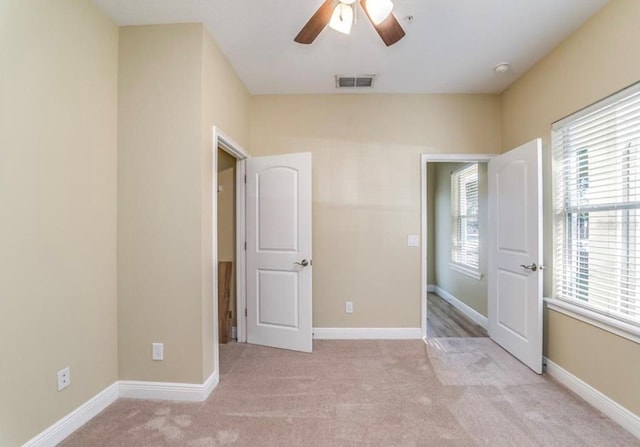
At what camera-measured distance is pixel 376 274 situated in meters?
3.31

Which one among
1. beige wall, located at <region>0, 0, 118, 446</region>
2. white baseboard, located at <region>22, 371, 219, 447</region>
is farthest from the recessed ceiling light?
white baseboard, located at <region>22, 371, 219, 447</region>

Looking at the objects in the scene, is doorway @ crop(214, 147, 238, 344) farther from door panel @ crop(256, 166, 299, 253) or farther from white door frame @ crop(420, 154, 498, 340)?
white door frame @ crop(420, 154, 498, 340)

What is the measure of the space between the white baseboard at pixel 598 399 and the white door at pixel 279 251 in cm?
211

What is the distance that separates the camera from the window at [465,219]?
4.13 metres

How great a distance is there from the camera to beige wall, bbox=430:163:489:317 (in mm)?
3746

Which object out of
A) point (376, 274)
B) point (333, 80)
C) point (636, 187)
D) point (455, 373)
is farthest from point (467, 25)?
point (455, 373)

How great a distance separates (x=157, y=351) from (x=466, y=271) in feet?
13.0

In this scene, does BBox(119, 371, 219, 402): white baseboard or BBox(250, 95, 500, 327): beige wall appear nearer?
BBox(119, 371, 219, 402): white baseboard

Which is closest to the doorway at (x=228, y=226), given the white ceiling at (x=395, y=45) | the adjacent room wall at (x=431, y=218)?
the white ceiling at (x=395, y=45)

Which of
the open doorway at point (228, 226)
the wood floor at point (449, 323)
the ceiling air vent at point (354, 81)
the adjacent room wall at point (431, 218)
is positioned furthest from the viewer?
the adjacent room wall at point (431, 218)

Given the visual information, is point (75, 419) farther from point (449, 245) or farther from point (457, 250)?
point (449, 245)

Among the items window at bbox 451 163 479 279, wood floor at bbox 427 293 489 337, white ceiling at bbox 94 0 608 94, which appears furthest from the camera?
window at bbox 451 163 479 279

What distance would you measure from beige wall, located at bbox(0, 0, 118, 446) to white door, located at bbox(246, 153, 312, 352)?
1265mm

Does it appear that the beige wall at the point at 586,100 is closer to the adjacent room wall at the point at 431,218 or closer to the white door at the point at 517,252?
A: the white door at the point at 517,252
